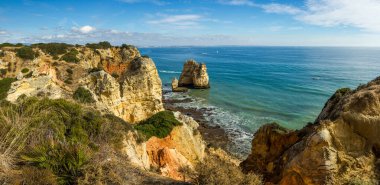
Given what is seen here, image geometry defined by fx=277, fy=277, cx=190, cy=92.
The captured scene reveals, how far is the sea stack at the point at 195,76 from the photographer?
65875 millimetres

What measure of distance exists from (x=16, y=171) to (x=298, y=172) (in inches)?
391

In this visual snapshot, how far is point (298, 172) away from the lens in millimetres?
11289

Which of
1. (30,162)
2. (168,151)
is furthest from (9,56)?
(30,162)

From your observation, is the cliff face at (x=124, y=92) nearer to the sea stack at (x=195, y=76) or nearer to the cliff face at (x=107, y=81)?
the cliff face at (x=107, y=81)

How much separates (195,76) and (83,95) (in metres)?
47.1

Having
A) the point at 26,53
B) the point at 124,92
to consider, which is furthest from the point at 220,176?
the point at 26,53

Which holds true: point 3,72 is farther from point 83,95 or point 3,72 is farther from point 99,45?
point 99,45

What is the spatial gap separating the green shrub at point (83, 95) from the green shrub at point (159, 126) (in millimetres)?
3917

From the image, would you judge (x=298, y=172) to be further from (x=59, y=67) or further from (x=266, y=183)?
(x=59, y=67)

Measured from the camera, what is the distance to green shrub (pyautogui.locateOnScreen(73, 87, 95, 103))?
20.0m

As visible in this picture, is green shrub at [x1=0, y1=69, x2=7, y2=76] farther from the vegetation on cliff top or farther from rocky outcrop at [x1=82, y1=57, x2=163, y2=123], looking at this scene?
the vegetation on cliff top

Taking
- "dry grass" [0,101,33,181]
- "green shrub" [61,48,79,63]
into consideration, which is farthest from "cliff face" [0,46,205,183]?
"dry grass" [0,101,33,181]

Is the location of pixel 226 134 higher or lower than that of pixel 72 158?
lower

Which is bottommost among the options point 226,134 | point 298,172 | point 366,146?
point 226,134
